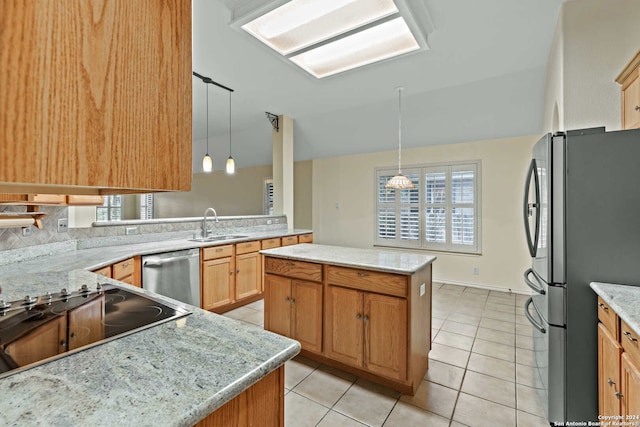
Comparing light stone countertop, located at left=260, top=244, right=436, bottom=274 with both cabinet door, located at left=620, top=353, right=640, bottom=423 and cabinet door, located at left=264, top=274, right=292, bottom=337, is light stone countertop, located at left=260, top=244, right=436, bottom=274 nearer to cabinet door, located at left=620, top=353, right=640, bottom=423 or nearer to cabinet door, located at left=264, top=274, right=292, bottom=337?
cabinet door, located at left=264, top=274, right=292, bottom=337

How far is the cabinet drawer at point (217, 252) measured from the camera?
340 centimetres

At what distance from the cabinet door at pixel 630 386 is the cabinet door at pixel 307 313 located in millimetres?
1724

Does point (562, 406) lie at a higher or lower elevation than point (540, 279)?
lower

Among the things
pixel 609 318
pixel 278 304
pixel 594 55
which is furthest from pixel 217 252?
pixel 594 55

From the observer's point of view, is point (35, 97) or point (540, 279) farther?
point (540, 279)

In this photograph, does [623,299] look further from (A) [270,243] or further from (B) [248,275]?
(A) [270,243]

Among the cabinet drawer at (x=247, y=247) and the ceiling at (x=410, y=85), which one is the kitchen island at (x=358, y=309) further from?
the ceiling at (x=410, y=85)

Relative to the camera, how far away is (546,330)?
1.79 meters

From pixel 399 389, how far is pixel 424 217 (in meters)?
3.63

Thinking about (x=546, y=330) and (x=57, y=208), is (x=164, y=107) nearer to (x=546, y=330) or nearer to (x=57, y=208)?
(x=546, y=330)

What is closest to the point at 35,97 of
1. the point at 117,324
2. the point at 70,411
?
the point at 70,411

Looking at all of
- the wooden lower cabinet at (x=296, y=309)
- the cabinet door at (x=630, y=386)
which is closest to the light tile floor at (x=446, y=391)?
the wooden lower cabinet at (x=296, y=309)

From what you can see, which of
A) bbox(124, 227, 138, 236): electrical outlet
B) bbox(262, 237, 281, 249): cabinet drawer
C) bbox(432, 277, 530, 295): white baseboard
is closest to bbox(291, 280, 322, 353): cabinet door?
bbox(262, 237, 281, 249): cabinet drawer

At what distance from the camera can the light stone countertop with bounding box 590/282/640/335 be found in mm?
1207
